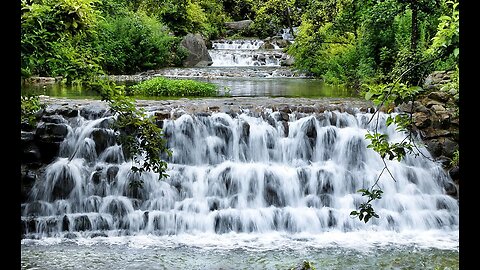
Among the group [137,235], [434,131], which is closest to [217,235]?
[137,235]

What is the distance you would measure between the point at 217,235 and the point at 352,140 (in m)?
3.35

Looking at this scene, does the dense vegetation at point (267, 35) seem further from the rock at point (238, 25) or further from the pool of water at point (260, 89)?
the pool of water at point (260, 89)

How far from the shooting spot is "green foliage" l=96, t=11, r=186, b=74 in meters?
21.7

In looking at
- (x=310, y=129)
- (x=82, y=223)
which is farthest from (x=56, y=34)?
(x=310, y=129)

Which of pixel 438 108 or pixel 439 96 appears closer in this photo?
pixel 438 108

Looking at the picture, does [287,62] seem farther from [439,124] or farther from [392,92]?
[392,92]

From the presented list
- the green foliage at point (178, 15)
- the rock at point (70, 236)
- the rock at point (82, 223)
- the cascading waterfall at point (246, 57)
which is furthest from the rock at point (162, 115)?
the green foliage at point (178, 15)

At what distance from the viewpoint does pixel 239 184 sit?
30.5 feet

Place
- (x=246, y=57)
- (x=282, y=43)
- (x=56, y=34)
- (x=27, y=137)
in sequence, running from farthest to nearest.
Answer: (x=282, y=43) → (x=246, y=57) → (x=27, y=137) → (x=56, y=34)

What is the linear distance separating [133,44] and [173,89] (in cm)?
905

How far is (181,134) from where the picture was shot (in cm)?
998

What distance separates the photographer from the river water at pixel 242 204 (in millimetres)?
7275

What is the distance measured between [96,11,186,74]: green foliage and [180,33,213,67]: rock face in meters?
1.29
